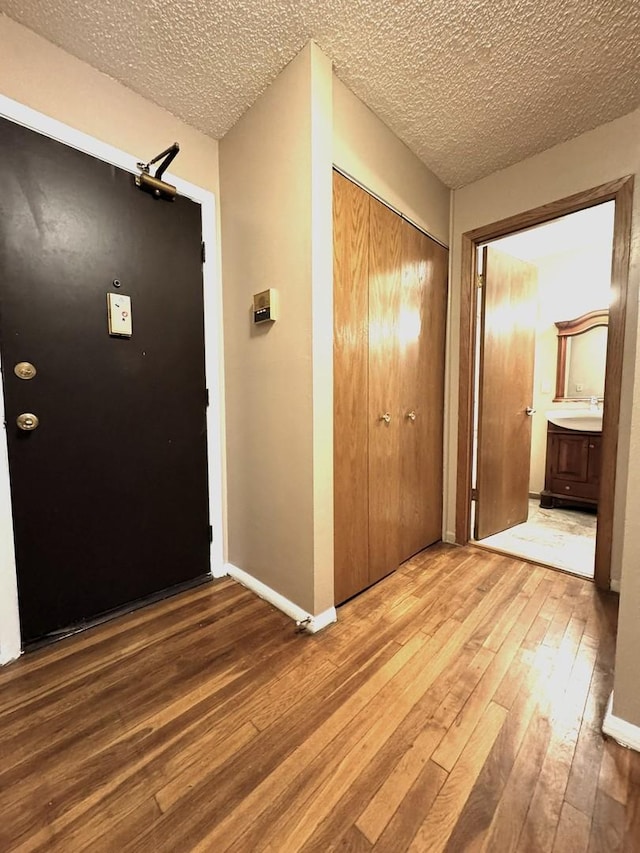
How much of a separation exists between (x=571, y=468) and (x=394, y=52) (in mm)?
3321

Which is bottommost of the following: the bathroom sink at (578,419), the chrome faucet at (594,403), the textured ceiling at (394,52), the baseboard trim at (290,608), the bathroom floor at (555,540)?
the bathroom floor at (555,540)

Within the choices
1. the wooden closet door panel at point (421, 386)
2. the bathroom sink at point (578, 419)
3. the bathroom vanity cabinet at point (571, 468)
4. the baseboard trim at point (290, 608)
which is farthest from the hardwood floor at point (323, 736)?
the bathroom sink at point (578, 419)

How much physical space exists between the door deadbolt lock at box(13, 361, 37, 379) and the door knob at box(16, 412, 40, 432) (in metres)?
0.15

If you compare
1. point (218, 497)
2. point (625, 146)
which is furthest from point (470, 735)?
point (625, 146)

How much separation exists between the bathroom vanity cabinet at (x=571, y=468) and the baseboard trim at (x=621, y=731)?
8.06 ft

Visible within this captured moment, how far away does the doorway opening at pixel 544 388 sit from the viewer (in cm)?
240

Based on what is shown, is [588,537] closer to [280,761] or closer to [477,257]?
[477,257]

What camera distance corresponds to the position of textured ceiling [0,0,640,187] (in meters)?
1.24

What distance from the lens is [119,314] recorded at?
1.55 metres

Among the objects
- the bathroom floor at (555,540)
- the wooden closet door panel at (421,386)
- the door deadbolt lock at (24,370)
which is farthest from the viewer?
the bathroom floor at (555,540)

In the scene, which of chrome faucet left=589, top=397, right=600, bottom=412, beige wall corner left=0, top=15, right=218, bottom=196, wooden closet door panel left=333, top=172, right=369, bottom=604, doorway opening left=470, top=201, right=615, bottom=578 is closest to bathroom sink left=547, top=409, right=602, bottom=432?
doorway opening left=470, top=201, right=615, bottom=578

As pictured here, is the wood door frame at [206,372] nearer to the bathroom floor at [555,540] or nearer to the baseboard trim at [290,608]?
the baseboard trim at [290,608]

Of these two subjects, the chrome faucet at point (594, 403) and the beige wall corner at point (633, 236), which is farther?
the chrome faucet at point (594, 403)

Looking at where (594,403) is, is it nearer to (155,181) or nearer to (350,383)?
(350,383)
